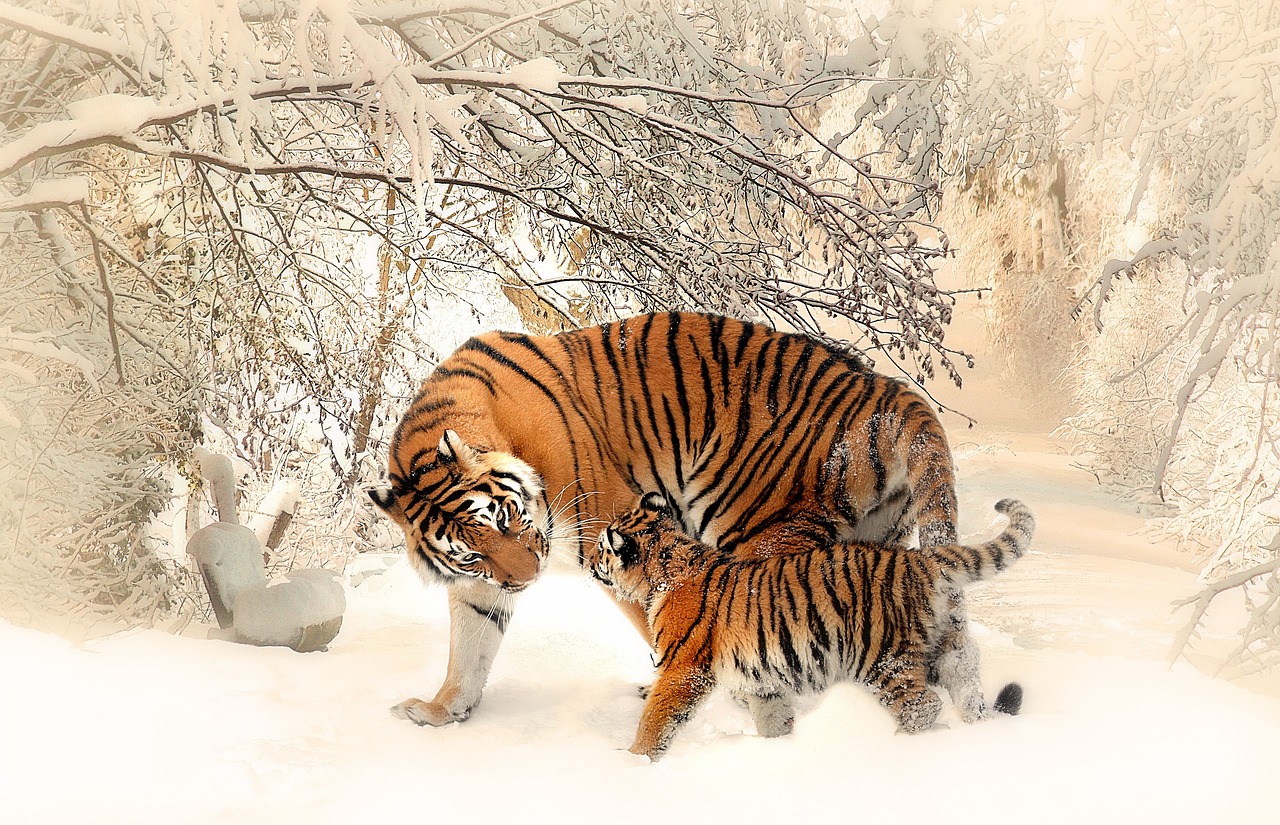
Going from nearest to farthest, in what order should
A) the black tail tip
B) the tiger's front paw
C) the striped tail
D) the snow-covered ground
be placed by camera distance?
the snow-covered ground < the striped tail < the black tail tip < the tiger's front paw

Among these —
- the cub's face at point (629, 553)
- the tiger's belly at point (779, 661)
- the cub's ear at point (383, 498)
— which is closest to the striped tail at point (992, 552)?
the tiger's belly at point (779, 661)

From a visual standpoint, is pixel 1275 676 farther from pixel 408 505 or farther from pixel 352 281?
pixel 352 281

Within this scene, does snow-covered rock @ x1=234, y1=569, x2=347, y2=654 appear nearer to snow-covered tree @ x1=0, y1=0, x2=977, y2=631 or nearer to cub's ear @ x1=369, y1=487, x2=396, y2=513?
snow-covered tree @ x1=0, y1=0, x2=977, y2=631

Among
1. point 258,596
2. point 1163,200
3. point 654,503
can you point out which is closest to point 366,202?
point 258,596

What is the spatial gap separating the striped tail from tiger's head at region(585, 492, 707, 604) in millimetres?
667

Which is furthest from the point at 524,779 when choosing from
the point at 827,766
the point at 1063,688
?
the point at 1063,688

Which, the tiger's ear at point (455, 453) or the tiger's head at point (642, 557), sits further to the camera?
the tiger's head at point (642, 557)

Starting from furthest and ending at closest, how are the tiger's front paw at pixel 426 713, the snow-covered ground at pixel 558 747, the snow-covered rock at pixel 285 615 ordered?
the snow-covered rock at pixel 285 615, the tiger's front paw at pixel 426 713, the snow-covered ground at pixel 558 747

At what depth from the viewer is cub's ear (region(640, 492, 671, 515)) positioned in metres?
3.04

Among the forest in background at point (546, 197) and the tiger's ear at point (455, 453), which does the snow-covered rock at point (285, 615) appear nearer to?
Result: the forest in background at point (546, 197)

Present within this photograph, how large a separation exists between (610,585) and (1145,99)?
2050 millimetres

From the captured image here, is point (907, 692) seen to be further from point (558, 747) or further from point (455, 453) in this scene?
point (455, 453)

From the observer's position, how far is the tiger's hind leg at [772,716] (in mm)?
2918

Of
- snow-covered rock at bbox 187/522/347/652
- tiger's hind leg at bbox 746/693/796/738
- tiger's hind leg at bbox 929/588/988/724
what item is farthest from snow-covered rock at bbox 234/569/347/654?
tiger's hind leg at bbox 929/588/988/724
